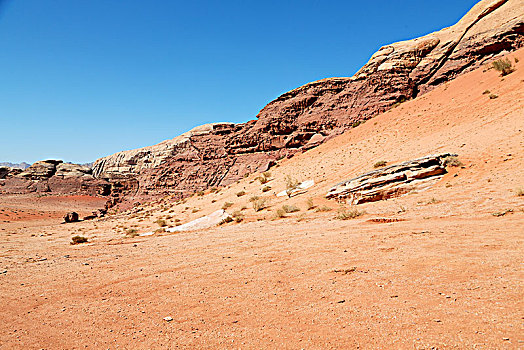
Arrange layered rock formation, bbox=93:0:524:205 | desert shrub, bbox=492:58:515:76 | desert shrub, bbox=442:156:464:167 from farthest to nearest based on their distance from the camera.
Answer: layered rock formation, bbox=93:0:524:205, desert shrub, bbox=492:58:515:76, desert shrub, bbox=442:156:464:167

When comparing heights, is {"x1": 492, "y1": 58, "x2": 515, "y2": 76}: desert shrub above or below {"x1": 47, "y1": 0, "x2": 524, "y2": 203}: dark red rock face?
below

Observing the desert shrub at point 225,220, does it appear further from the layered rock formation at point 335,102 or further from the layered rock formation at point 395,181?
the layered rock formation at point 335,102

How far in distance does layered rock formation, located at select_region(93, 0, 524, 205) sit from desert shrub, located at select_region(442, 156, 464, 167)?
24.7m

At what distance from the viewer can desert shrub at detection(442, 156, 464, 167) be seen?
11855 millimetres

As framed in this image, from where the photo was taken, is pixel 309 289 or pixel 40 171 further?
pixel 40 171

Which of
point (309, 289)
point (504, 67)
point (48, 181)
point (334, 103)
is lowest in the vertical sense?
point (309, 289)

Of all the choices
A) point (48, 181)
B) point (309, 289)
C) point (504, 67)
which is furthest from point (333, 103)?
point (48, 181)

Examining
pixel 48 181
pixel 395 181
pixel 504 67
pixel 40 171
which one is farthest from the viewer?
pixel 40 171

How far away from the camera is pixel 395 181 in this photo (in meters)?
11.5

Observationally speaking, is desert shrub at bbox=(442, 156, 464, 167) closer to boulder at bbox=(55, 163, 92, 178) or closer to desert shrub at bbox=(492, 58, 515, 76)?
desert shrub at bbox=(492, 58, 515, 76)

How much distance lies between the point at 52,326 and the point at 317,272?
3538 mm

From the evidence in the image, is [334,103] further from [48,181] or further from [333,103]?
[48,181]

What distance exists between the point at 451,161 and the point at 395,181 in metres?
2.83

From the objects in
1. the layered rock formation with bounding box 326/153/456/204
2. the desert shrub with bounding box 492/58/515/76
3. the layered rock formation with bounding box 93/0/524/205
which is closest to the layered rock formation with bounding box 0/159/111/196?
the layered rock formation with bounding box 93/0/524/205
